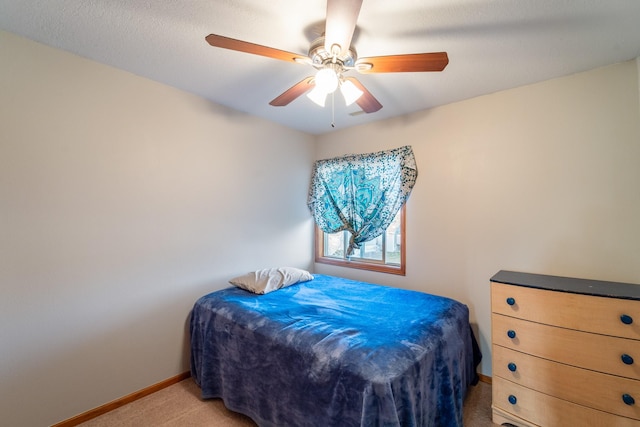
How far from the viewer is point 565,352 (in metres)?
1.58

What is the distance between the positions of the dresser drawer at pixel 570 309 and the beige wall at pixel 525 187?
19.1 inches

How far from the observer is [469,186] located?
2361 mm

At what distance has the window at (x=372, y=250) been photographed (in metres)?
2.79

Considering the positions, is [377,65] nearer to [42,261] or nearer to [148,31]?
[148,31]

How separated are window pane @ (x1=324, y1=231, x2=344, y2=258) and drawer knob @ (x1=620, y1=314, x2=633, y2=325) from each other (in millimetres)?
2360

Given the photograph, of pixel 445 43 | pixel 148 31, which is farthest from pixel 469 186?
pixel 148 31

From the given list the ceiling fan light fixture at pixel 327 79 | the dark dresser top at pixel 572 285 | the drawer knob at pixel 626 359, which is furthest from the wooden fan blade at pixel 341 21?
the drawer knob at pixel 626 359

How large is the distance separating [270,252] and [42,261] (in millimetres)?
1780

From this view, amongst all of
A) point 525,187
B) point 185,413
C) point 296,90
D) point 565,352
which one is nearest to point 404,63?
point 296,90

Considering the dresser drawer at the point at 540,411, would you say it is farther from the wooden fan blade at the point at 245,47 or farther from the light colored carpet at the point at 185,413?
the wooden fan blade at the point at 245,47

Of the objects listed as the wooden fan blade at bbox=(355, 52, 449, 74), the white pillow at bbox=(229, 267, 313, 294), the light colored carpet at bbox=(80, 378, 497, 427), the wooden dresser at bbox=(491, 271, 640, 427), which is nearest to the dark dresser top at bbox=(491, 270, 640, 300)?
the wooden dresser at bbox=(491, 271, 640, 427)

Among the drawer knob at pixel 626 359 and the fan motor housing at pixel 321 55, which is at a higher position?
the fan motor housing at pixel 321 55

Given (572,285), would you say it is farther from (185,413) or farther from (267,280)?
(185,413)

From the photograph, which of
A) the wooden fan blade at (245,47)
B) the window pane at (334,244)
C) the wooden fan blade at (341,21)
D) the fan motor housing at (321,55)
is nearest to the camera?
the wooden fan blade at (341,21)
